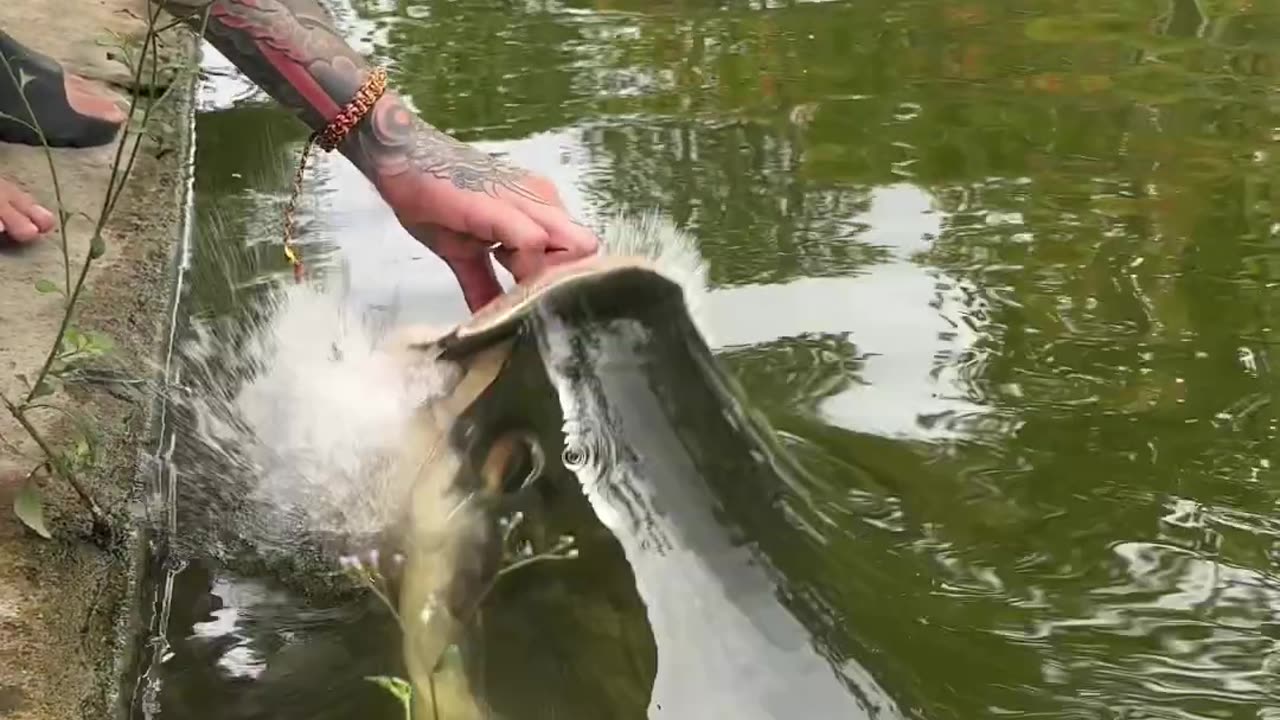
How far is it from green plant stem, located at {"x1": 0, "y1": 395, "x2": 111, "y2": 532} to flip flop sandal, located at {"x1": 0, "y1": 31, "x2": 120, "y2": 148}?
119 centimetres

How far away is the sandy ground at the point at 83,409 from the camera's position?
1391 millimetres

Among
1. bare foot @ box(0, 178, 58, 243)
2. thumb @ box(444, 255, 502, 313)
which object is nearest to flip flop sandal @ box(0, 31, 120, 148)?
bare foot @ box(0, 178, 58, 243)

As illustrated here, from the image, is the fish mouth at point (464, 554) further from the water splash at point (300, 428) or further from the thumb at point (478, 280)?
the thumb at point (478, 280)

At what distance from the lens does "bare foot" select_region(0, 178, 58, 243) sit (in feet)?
7.34

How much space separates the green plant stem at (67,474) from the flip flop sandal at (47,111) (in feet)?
3.92

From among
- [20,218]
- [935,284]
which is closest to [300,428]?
[20,218]

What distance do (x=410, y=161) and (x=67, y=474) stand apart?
62 centimetres

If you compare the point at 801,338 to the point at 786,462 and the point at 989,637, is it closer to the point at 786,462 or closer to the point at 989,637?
the point at 786,462

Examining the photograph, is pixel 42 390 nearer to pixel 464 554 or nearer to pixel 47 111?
pixel 464 554

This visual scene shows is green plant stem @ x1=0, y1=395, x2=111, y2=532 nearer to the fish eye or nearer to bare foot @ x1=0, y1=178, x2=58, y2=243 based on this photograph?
the fish eye

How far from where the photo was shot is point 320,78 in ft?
6.68

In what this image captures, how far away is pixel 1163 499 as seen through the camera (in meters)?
1.75

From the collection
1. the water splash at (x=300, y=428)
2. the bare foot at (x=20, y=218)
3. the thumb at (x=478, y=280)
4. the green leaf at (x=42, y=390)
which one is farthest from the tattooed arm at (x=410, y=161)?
the green leaf at (x=42, y=390)

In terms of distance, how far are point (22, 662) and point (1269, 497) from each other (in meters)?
1.31
